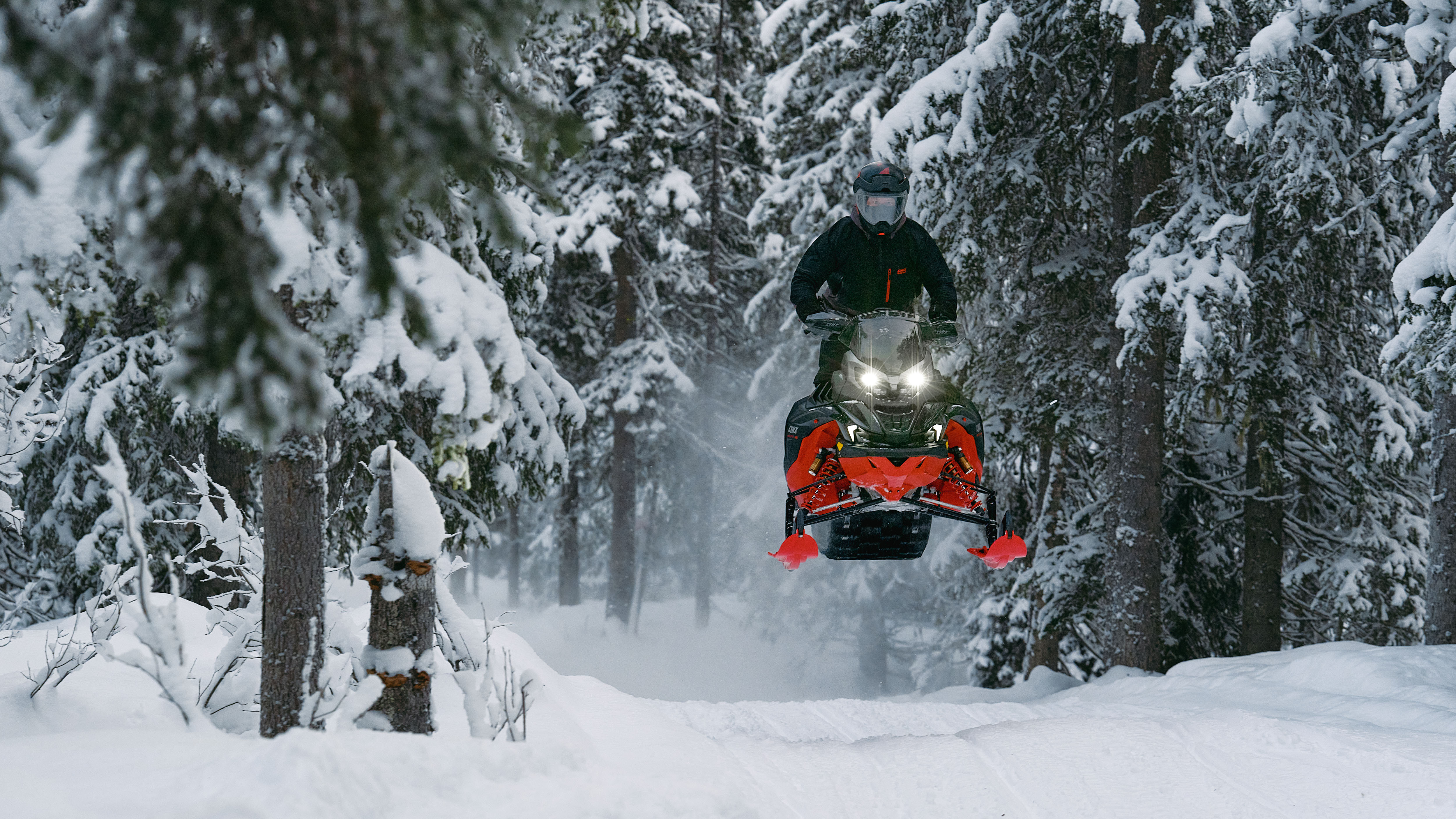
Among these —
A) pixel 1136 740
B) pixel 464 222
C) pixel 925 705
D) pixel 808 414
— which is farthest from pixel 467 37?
pixel 925 705

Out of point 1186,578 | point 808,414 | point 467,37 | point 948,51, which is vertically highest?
point 948,51

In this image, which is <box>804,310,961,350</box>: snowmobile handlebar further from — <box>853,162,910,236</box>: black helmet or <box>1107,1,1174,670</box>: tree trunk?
<box>1107,1,1174,670</box>: tree trunk

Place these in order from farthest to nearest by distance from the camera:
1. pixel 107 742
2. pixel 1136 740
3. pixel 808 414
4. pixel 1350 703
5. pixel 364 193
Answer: pixel 1350 703 < pixel 1136 740 < pixel 808 414 < pixel 107 742 < pixel 364 193

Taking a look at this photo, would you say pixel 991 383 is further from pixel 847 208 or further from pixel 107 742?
pixel 107 742

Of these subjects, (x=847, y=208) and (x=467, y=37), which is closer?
(x=467, y=37)

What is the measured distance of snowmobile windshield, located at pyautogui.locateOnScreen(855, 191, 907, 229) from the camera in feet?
17.7

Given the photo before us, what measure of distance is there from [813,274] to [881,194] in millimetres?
661

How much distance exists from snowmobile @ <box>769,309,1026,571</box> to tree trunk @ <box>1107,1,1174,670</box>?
180 inches

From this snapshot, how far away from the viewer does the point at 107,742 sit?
3.86 m

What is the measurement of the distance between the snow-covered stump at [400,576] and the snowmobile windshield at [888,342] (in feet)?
8.09

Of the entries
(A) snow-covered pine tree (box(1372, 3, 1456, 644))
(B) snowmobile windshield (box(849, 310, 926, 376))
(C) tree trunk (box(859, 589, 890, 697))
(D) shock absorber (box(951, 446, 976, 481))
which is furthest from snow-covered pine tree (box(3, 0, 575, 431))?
(C) tree trunk (box(859, 589, 890, 697))

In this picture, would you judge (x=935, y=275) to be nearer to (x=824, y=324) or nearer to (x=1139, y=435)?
(x=824, y=324)

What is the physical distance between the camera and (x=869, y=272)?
586cm

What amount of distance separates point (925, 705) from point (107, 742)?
6.56 meters
